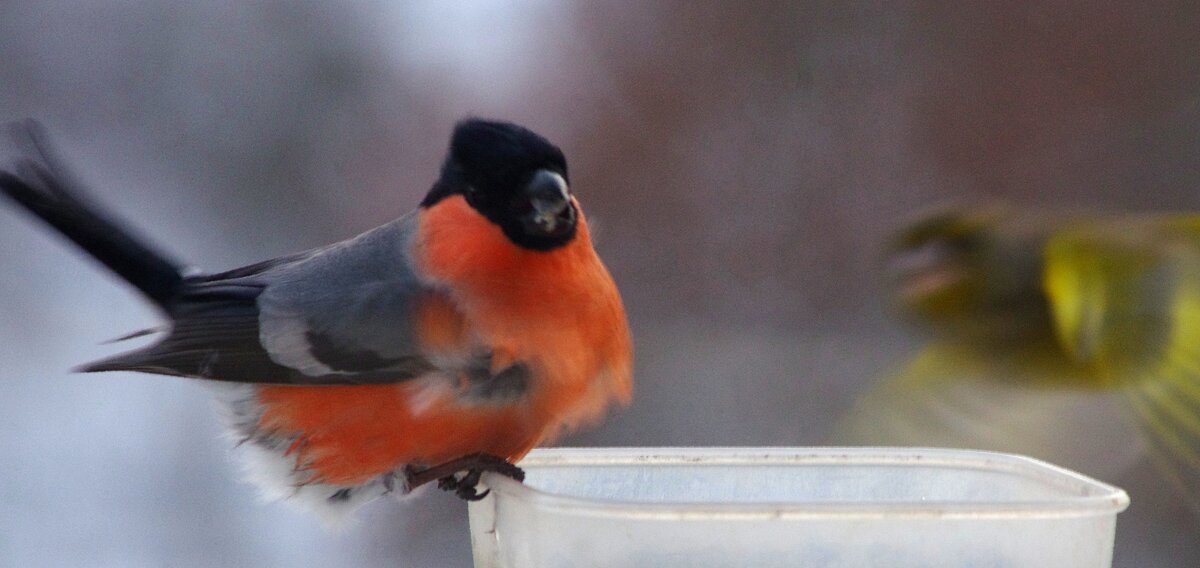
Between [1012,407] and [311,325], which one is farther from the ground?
[311,325]

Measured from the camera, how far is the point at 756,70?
135 cm

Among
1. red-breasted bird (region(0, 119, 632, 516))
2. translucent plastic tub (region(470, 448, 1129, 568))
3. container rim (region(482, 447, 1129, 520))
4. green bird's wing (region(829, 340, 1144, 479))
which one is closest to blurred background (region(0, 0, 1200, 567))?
green bird's wing (region(829, 340, 1144, 479))

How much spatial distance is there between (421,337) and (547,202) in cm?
16

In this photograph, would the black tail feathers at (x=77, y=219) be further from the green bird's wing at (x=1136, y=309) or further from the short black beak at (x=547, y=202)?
the green bird's wing at (x=1136, y=309)

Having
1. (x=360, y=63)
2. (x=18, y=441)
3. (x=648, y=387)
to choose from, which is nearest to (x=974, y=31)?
(x=648, y=387)

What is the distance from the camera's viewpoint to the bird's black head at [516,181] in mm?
913

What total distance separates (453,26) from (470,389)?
690mm

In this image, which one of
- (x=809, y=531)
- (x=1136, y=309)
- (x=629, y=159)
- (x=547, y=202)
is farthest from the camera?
(x=1136, y=309)

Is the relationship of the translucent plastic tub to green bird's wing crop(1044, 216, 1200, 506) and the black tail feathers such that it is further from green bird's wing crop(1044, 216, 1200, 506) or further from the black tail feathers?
green bird's wing crop(1044, 216, 1200, 506)

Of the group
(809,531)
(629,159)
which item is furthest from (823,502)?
(629,159)

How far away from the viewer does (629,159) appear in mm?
1315

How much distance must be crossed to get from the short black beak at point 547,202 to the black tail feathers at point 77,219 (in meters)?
0.45

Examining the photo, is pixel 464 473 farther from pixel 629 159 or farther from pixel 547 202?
pixel 629 159

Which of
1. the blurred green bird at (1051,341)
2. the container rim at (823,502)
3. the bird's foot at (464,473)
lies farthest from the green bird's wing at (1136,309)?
the bird's foot at (464,473)
